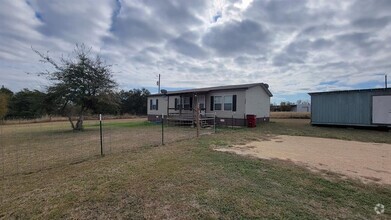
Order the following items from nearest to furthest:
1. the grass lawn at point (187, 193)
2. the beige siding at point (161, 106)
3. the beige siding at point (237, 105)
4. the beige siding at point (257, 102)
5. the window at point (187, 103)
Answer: the grass lawn at point (187, 193) → the beige siding at point (237, 105) → the beige siding at point (257, 102) → the window at point (187, 103) → the beige siding at point (161, 106)

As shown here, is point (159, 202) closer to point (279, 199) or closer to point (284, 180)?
point (279, 199)

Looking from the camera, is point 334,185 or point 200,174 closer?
point 334,185

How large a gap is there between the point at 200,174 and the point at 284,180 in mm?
1641

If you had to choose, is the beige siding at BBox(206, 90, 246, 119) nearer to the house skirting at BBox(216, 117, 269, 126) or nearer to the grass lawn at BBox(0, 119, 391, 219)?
the house skirting at BBox(216, 117, 269, 126)

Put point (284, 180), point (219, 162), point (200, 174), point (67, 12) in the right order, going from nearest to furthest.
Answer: point (284, 180) < point (200, 174) < point (219, 162) < point (67, 12)

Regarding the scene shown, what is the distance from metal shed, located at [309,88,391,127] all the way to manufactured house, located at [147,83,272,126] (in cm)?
390

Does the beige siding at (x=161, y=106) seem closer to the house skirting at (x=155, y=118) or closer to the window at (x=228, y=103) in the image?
the house skirting at (x=155, y=118)

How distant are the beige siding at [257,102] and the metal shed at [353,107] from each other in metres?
3.73

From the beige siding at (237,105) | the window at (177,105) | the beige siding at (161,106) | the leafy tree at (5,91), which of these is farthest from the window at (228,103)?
the leafy tree at (5,91)

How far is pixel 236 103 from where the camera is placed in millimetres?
16922

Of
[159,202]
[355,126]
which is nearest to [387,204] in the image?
[159,202]

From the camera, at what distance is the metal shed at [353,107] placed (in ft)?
45.3

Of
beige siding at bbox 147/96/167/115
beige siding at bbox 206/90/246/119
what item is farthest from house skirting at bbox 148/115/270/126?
beige siding at bbox 147/96/167/115

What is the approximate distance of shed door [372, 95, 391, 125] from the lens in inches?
537
